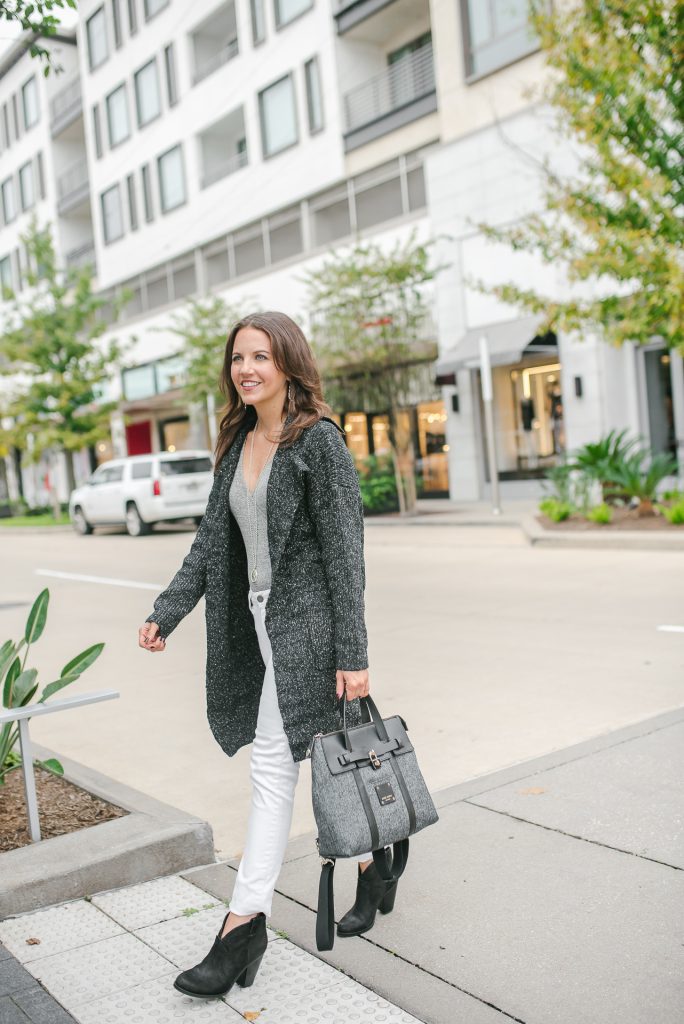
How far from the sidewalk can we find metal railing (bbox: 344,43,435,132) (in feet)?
71.8

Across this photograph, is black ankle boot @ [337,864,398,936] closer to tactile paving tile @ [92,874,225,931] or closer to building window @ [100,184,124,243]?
tactile paving tile @ [92,874,225,931]

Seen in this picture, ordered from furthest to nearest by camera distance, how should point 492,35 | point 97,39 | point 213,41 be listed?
point 97,39 → point 213,41 → point 492,35

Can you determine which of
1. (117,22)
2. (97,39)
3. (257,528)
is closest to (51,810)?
(257,528)

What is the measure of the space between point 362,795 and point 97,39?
38.1m

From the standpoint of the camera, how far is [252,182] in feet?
94.0

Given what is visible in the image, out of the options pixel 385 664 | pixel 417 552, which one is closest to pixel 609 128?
pixel 417 552

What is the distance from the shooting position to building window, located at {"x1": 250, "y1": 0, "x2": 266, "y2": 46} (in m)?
27.3

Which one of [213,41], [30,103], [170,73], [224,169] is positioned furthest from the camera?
[30,103]

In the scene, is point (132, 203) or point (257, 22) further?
point (132, 203)

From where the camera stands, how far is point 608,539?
12.6m

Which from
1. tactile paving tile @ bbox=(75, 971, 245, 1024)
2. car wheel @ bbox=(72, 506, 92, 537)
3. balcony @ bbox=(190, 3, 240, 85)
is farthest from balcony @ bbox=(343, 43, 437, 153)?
tactile paving tile @ bbox=(75, 971, 245, 1024)

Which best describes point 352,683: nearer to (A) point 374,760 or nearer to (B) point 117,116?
(A) point 374,760

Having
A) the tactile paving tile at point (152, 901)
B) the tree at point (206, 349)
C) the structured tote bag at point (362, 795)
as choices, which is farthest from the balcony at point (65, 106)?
the structured tote bag at point (362, 795)

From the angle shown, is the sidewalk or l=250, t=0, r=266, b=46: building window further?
l=250, t=0, r=266, b=46: building window
